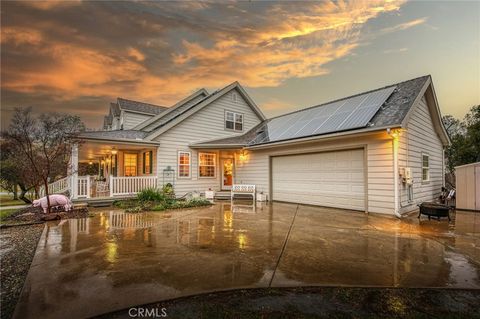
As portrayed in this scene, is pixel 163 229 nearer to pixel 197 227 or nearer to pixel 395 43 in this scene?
pixel 197 227

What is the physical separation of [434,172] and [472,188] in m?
2.22

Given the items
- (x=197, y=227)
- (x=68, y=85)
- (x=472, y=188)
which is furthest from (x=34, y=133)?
(x=472, y=188)

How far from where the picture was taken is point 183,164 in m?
13.4

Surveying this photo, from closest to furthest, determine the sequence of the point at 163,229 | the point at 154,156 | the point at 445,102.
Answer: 1. the point at 163,229
2. the point at 154,156
3. the point at 445,102

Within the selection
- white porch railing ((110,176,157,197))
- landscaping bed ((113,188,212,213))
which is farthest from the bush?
white porch railing ((110,176,157,197))

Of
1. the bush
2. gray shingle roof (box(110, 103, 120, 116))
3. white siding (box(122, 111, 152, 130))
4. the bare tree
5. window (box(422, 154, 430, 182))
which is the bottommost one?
the bush

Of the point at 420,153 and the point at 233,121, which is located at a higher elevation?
the point at 233,121

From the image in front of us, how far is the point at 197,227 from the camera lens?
6.72 m

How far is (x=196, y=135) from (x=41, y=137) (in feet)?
23.8

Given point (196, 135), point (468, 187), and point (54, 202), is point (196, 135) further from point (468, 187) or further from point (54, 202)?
point (468, 187)

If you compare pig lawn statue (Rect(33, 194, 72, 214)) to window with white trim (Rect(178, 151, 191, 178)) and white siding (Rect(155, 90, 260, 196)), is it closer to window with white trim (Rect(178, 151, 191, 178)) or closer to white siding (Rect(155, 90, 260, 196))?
white siding (Rect(155, 90, 260, 196))

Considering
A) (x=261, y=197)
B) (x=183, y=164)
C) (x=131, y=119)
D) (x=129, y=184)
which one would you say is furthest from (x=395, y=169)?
(x=131, y=119)

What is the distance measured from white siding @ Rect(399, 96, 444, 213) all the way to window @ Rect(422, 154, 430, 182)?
197 mm

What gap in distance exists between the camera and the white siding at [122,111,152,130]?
1672 cm
